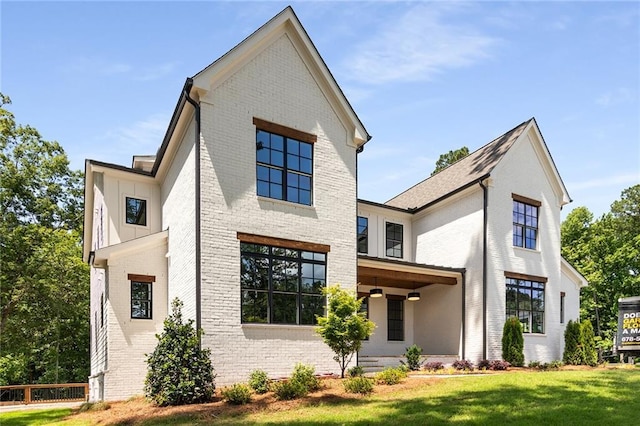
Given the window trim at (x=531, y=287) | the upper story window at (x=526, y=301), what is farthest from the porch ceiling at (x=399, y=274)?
the upper story window at (x=526, y=301)

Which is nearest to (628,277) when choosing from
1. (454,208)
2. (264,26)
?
(454,208)

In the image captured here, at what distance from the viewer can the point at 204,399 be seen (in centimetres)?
1182

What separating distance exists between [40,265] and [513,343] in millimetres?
24201

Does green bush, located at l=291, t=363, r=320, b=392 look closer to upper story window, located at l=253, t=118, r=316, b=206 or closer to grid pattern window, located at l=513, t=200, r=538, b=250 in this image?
upper story window, located at l=253, t=118, r=316, b=206

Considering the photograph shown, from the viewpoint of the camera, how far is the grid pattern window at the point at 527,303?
67.2ft

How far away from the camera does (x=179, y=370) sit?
11.9 meters

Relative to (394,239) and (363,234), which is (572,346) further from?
(363,234)

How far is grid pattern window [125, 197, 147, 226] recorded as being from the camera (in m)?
17.3

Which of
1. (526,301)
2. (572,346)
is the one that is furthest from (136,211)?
(572,346)

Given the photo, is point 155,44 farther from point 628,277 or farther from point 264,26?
point 628,277

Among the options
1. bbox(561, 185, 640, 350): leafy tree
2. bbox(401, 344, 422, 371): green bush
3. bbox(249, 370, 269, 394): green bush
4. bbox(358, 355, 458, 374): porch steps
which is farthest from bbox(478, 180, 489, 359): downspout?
bbox(561, 185, 640, 350): leafy tree

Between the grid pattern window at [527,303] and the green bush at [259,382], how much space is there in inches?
451

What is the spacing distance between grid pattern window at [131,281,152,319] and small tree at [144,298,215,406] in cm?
307

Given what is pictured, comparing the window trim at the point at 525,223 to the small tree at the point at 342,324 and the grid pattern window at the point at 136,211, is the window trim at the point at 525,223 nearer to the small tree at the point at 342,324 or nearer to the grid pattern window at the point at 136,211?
the small tree at the point at 342,324
